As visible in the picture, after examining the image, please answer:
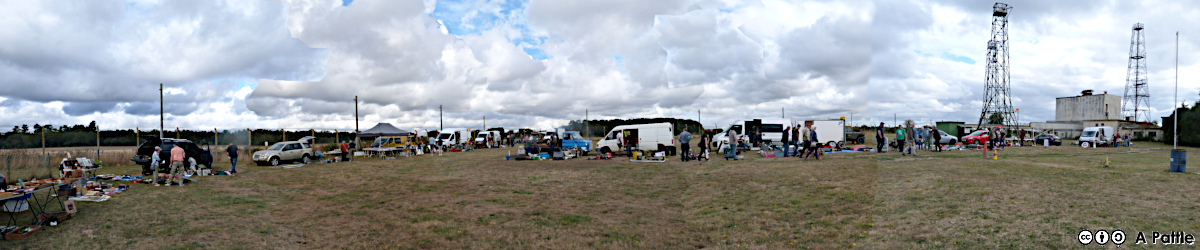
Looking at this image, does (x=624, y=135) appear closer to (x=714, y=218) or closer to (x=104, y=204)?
(x=714, y=218)

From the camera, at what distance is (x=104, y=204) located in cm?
875

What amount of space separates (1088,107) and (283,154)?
69.6m

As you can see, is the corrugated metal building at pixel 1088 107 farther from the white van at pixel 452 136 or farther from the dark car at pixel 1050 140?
the white van at pixel 452 136

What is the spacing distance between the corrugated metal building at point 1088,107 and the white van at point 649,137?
53.5 metres

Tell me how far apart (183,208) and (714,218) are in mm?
8619

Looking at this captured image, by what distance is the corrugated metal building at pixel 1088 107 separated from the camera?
50.4m

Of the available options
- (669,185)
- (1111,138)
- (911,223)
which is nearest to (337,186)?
(669,185)

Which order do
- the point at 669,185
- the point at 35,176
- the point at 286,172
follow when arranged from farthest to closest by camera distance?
the point at 286,172 → the point at 35,176 → the point at 669,185

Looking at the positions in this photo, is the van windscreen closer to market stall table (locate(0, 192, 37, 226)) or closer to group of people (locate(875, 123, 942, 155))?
group of people (locate(875, 123, 942, 155))

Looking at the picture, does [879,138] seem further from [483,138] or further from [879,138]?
[483,138]

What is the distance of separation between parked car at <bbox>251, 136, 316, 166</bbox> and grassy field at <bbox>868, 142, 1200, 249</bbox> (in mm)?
19683

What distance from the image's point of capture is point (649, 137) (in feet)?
75.4

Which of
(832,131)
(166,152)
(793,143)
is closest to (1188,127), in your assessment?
(832,131)

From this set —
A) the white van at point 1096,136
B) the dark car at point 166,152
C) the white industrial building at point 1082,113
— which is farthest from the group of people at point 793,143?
the white industrial building at point 1082,113
